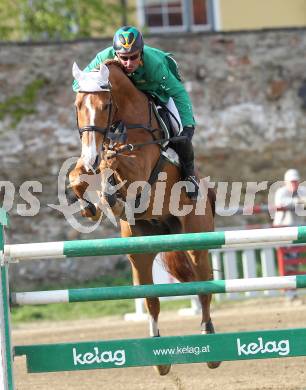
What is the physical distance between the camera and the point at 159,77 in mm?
6672

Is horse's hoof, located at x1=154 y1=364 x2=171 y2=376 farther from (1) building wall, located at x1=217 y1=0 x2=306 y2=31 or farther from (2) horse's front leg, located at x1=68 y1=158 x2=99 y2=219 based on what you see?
(1) building wall, located at x1=217 y1=0 x2=306 y2=31

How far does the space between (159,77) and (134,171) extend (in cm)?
76

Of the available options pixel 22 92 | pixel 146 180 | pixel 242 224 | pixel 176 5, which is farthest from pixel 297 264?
pixel 176 5

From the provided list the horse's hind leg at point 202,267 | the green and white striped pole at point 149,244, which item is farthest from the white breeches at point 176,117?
the green and white striped pole at point 149,244

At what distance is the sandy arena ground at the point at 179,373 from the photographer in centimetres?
641

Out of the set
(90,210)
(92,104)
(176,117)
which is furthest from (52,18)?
(90,210)

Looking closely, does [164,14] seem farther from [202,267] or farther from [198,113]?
[202,267]

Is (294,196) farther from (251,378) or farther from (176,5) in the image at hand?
(176,5)

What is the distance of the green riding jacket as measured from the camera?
657 centimetres

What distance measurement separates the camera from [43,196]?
1370cm

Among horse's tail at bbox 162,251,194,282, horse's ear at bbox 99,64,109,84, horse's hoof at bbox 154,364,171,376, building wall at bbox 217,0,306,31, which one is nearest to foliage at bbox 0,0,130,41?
building wall at bbox 217,0,306,31

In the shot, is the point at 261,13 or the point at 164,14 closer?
the point at 164,14

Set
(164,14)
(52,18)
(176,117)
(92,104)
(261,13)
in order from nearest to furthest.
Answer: (92,104) < (176,117) < (52,18) < (164,14) < (261,13)

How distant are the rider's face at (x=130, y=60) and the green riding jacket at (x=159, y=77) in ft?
0.30
